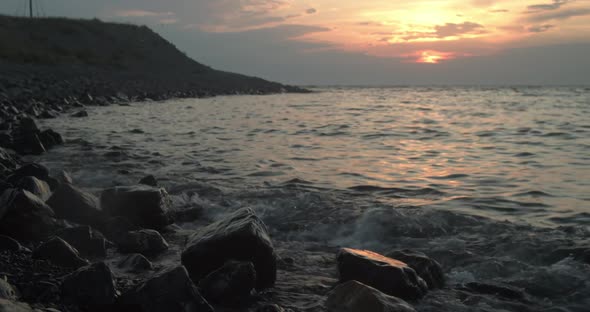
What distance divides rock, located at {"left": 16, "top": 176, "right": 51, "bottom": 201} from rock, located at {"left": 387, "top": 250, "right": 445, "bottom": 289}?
4.01 metres

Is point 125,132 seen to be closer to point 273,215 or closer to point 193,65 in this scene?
point 273,215

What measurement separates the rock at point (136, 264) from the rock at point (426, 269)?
208 cm

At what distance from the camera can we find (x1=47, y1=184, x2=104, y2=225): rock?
522 cm

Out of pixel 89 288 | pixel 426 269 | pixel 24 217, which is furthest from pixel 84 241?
pixel 426 269

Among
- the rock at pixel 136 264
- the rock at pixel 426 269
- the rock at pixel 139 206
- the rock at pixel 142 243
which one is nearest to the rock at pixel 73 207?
the rock at pixel 139 206

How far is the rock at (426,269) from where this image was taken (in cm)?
385

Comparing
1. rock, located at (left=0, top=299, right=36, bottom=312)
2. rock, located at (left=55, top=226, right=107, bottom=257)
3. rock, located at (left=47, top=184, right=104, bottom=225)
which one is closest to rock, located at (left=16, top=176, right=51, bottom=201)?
rock, located at (left=47, top=184, right=104, bottom=225)

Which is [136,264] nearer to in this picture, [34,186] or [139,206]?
[139,206]

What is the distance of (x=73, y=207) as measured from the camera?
17.2 ft

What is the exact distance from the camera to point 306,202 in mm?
6527

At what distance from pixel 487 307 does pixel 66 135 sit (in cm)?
1219

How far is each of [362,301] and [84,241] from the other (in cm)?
265

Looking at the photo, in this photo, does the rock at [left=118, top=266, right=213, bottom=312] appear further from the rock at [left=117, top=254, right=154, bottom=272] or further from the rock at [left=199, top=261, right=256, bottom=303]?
the rock at [left=117, top=254, right=154, bottom=272]

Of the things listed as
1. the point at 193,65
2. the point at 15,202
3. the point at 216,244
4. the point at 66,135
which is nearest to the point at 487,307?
the point at 216,244
